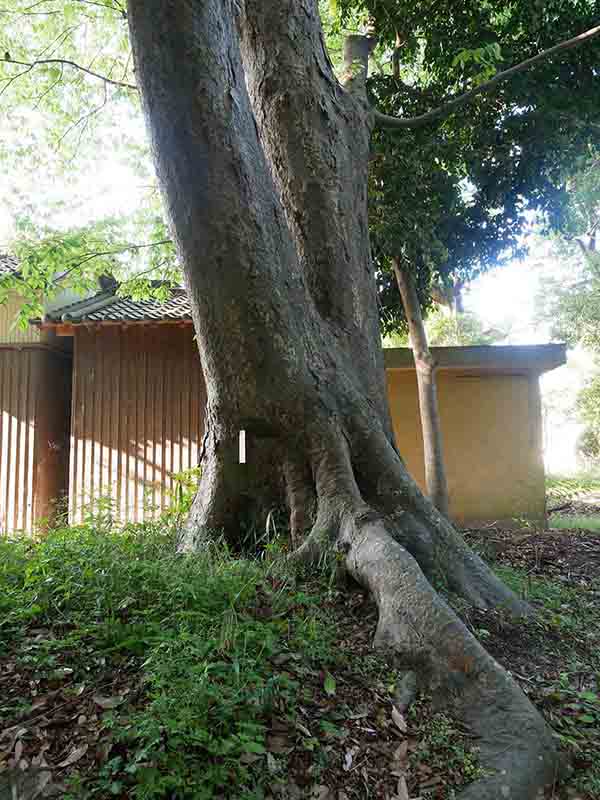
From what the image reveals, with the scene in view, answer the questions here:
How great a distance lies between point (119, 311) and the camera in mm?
9477

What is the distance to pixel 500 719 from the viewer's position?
2.63 metres

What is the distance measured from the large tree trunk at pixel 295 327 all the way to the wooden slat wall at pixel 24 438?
6.92 meters

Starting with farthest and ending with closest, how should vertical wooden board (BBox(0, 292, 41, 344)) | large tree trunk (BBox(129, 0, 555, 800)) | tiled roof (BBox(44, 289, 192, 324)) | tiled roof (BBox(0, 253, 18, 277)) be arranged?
tiled roof (BBox(0, 253, 18, 277))
vertical wooden board (BBox(0, 292, 41, 344))
tiled roof (BBox(44, 289, 192, 324))
large tree trunk (BBox(129, 0, 555, 800))

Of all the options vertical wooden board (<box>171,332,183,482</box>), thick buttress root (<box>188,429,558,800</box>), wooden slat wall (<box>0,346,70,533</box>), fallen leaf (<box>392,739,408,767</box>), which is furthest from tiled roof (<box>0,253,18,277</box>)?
fallen leaf (<box>392,739,408,767</box>)

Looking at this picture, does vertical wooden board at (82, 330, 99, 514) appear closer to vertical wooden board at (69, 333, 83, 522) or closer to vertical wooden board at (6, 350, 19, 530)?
vertical wooden board at (69, 333, 83, 522)

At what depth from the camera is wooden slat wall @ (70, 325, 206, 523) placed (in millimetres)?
9477

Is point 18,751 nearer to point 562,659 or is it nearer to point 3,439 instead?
point 562,659

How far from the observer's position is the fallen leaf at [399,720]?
2.61 m

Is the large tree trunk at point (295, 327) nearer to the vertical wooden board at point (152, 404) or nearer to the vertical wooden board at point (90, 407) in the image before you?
the vertical wooden board at point (152, 404)

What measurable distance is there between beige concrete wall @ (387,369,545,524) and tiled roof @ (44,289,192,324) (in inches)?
139

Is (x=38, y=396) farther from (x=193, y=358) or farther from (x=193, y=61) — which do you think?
(x=193, y=61)

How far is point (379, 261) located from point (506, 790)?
6.95 meters

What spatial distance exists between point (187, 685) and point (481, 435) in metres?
7.68

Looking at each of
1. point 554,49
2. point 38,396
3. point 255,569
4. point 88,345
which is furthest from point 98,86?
point 255,569
